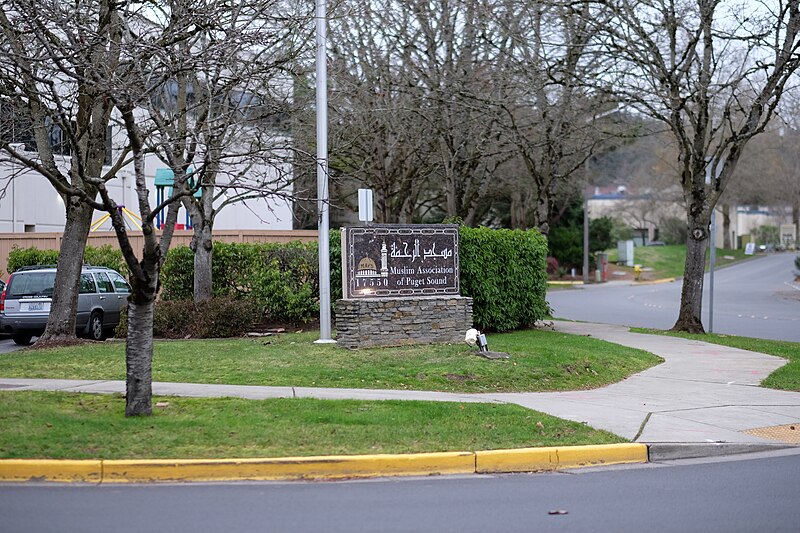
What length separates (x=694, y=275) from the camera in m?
22.4

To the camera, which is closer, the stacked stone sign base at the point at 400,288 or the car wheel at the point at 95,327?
the stacked stone sign base at the point at 400,288

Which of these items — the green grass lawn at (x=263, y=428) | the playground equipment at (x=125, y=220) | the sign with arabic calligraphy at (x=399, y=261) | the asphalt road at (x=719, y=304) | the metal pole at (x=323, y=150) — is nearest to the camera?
the green grass lawn at (x=263, y=428)

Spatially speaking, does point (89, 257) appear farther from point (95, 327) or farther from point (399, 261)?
point (399, 261)

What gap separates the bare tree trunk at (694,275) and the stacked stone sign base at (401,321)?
7079mm

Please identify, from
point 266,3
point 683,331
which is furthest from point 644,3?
point 266,3

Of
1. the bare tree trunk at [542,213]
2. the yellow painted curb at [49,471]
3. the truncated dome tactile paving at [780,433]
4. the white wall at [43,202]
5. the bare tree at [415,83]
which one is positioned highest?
the bare tree at [415,83]

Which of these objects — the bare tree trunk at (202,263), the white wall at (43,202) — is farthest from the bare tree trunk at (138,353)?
the white wall at (43,202)

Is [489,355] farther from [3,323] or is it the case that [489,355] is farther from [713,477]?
[3,323]

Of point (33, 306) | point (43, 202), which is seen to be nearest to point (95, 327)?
point (33, 306)

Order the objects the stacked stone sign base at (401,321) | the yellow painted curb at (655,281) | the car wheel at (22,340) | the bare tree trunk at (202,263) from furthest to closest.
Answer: the yellow painted curb at (655,281), the car wheel at (22,340), the bare tree trunk at (202,263), the stacked stone sign base at (401,321)

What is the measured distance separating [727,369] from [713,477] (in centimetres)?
763

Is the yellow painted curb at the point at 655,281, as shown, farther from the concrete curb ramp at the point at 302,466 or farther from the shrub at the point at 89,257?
the concrete curb ramp at the point at 302,466

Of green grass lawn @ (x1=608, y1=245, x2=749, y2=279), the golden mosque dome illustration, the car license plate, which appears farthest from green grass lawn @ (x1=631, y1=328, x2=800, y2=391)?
green grass lawn @ (x1=608, y1=245, x2=749, y2=279)

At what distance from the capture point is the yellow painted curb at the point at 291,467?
8453 mm
